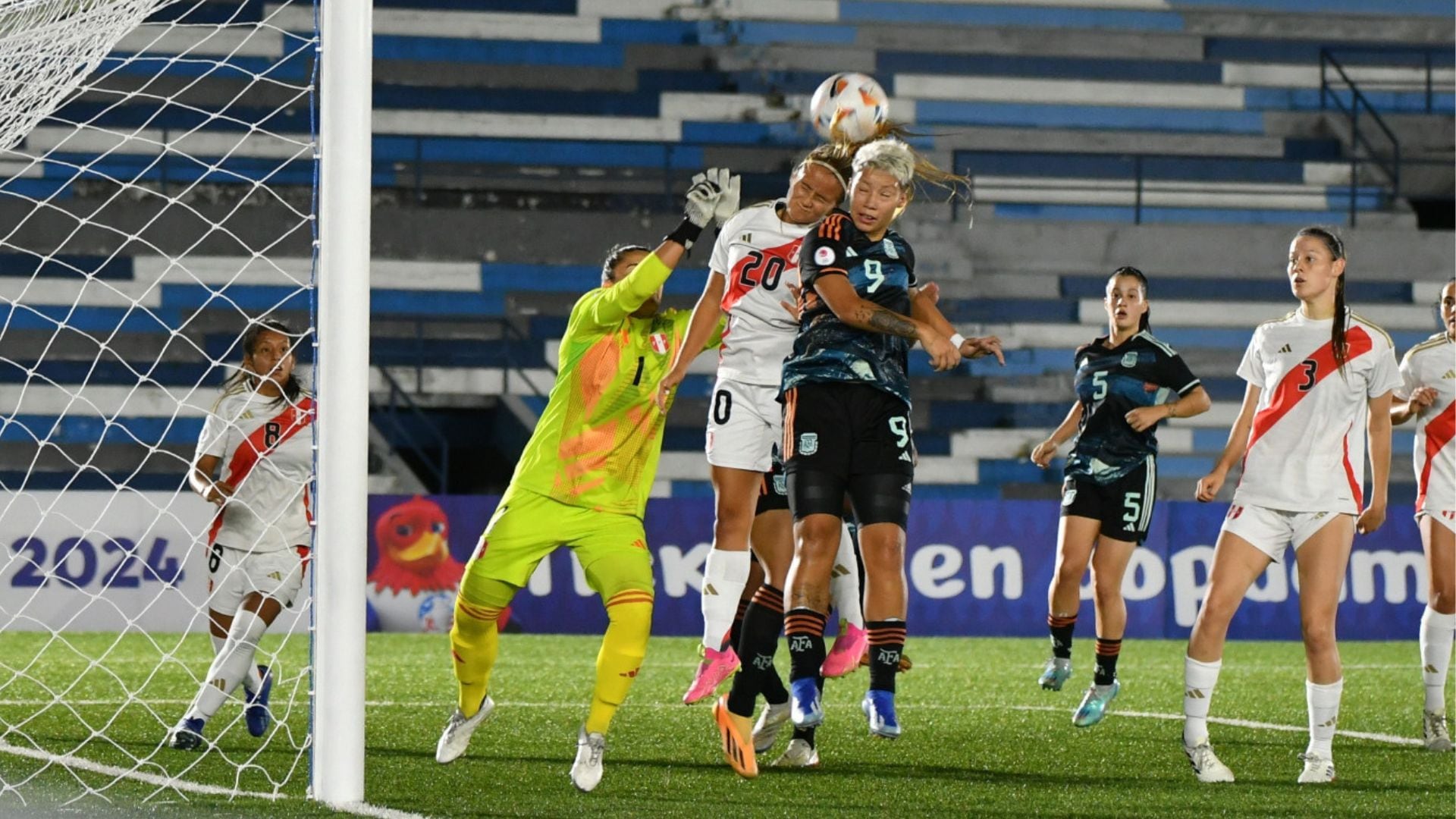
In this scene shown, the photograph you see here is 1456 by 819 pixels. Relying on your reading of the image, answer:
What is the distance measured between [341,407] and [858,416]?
1.48m

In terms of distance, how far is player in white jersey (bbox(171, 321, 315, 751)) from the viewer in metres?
6.01

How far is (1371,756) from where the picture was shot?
5.85m

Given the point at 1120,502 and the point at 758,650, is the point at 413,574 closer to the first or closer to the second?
the point at 1120,502

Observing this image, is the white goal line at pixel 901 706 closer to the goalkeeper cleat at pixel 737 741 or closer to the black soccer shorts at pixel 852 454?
the goalkeeper cleat at pixel 737 741

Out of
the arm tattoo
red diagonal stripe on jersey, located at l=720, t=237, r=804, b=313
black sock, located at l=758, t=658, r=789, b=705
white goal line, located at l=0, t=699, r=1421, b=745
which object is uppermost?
red diagonal stripe on jersey, located at l=720, t=237, r=804, b=313

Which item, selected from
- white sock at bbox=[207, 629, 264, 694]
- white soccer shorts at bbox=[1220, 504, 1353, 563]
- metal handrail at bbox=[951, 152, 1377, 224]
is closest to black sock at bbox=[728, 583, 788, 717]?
white soccer shorts at bbox=[1220, 504, 1353, 563]

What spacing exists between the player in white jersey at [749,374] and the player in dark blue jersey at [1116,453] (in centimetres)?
164

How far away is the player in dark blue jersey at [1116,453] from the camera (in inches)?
268

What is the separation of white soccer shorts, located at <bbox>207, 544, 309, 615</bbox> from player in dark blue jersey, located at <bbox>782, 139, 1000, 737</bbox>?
2085 mm

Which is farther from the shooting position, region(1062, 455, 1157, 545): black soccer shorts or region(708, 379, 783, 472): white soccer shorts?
region(1062, 455, 1157, 545): black soccer shorts

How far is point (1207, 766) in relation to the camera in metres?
5.20

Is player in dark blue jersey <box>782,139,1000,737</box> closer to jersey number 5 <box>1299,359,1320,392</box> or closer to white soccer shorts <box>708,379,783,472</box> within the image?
white soccer shorts <box>708,379,783,472</box>

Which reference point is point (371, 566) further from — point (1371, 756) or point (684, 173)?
point (1371, 756)

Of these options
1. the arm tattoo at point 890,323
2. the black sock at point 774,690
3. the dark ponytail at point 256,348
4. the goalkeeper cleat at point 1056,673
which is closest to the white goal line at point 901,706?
the goalkeeper cleat at point 1056,673
